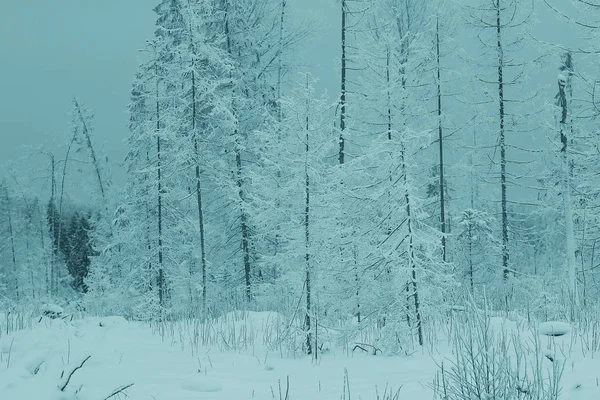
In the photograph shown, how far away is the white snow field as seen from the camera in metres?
3.97

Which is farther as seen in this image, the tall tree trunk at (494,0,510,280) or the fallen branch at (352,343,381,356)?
the tall tree trunk at (494,0,510,280)

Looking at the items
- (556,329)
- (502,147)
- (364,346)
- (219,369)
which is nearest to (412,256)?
(364,346)

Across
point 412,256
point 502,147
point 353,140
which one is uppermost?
point 353,140

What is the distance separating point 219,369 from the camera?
18.1ft

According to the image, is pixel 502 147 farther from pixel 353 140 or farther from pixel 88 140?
pixel 88 140

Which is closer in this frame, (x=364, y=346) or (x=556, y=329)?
(x=556, y=329)

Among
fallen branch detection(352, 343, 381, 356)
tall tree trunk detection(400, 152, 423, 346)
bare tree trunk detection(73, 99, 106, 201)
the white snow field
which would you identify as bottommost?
fallen branch detection(352, 343, 381, 356)

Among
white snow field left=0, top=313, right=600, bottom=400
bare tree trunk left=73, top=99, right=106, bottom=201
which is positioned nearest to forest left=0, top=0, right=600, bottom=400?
white snow field left=0, top=313, right=600, bottom=400

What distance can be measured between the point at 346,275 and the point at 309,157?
2339 mm

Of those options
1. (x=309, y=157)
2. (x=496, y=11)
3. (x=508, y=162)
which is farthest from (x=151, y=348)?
(x=496, y=11)

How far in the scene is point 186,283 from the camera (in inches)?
702

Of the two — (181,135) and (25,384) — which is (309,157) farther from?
(181,135)

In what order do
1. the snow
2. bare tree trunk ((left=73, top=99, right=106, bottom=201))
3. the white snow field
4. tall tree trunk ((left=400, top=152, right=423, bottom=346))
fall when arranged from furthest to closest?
bare tree trunk ((left=73, top=99, right=106, bottom=201)) → tall tree trunk ((left=400, top=152, right=423, bottom=346)) → the snow → the white snow field

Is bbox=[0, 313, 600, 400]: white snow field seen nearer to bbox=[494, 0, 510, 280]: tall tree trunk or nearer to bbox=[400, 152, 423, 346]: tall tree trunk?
bbox=[400, 152, 423, 346]: tall tree trunk
